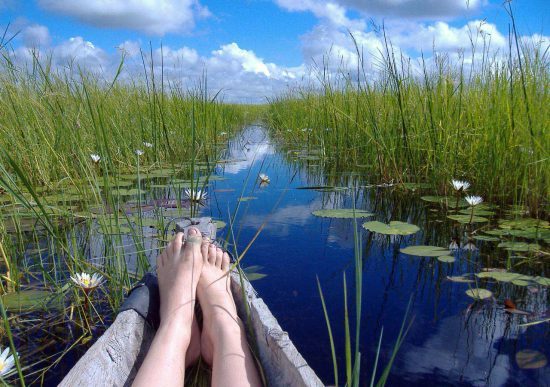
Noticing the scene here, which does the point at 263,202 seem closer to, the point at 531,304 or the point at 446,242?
the point at 446,242

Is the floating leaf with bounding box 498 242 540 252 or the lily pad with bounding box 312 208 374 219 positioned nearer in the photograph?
the floating leaf with bounding box 498 242 540 252

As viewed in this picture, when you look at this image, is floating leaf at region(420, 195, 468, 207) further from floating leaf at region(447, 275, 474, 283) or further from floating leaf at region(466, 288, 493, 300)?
floating leaf at region(466, 288, 493, 300)

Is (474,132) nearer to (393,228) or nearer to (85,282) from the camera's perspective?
(393,228)

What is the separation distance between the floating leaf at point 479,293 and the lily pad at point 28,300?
1.26 metres

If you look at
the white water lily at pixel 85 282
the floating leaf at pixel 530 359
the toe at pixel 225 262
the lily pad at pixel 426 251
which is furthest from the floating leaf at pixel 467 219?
the white water lily at pixel 85 282

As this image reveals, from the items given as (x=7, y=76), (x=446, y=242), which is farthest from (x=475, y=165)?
(x=7, y=76)

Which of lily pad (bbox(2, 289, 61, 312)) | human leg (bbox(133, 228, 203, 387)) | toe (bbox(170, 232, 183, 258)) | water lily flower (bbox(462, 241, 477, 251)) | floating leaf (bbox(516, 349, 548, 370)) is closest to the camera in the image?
human leg (bbox(133, 228, 203, 387))

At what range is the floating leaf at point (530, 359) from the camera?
1.00m

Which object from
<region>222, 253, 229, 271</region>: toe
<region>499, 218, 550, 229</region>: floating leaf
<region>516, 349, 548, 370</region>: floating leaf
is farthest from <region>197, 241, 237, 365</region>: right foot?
<region>499, 218, 550, 229</region>: floating leaf

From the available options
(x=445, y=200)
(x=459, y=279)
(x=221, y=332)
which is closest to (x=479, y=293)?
(x=459, y=279)

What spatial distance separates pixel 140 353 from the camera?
3.38 feet

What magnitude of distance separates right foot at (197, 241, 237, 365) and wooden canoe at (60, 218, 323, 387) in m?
0.05

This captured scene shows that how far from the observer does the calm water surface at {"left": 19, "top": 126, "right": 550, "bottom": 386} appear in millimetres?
1037

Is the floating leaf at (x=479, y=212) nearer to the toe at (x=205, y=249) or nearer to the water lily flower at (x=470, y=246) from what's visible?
the water lily flower at (x=470, y=246)
